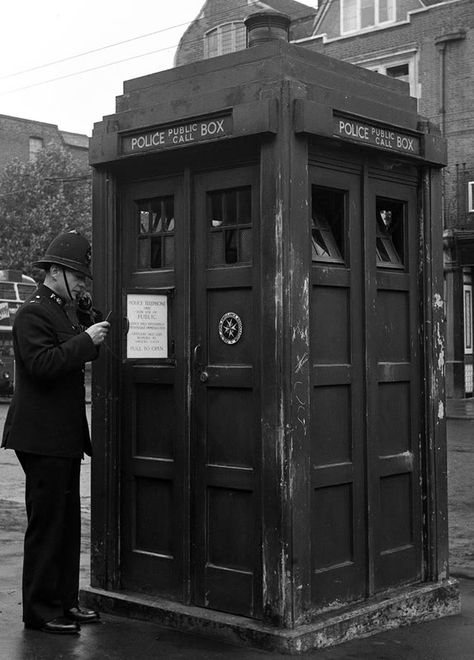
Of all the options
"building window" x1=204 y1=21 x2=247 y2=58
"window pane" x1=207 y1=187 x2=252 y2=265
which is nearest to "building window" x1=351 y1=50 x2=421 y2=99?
"building window" x1=204 y1=21 x2=247 y2=58

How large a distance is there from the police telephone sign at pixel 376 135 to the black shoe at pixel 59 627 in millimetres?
2873

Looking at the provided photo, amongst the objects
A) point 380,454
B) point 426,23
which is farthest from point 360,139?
point 426,23

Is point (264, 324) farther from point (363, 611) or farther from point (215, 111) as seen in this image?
point (363, 611)

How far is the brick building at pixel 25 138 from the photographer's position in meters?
53.9

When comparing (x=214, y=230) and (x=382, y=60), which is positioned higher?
(x=382, y=60)

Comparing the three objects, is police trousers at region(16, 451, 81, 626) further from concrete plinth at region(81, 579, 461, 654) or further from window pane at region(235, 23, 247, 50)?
window pane at region(235, 23, 247, 50)

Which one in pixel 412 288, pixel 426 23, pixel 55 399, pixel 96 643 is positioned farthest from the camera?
pixel 426 23

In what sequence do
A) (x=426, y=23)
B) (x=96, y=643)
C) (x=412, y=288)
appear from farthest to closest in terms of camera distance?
1. (x=426, y=23)
2. (x=412, y=288)
3. (x=96, y=643)

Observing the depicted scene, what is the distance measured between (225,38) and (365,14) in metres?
6.88

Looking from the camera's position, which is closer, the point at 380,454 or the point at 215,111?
the point at 215,111

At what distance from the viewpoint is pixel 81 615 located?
5.27m

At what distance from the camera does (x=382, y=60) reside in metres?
29.0

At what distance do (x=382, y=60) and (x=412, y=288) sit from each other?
81.3 ft

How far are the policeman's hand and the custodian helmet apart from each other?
1.15 feet
